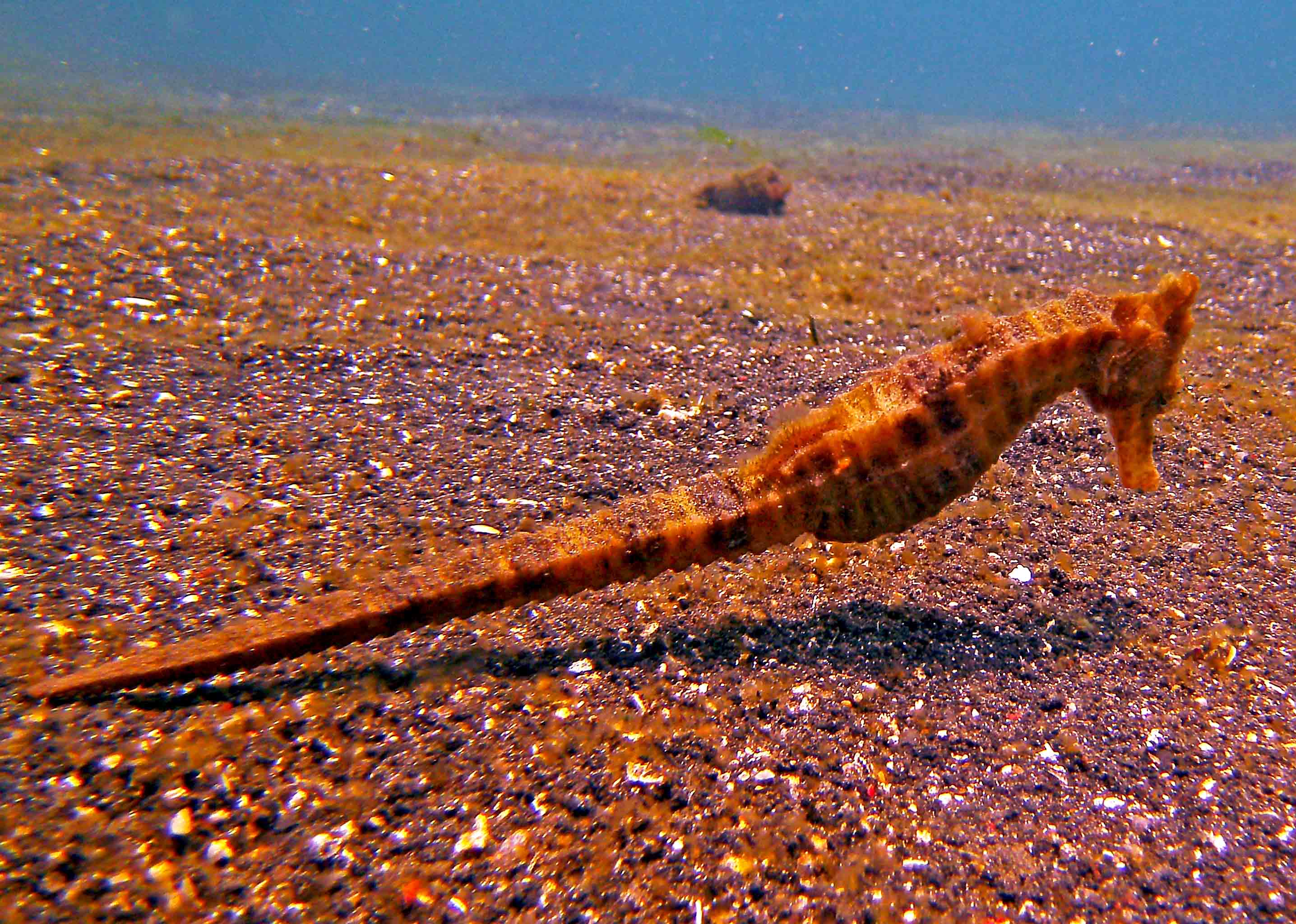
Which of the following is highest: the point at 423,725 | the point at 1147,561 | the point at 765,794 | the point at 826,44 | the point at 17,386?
the point at 826,44

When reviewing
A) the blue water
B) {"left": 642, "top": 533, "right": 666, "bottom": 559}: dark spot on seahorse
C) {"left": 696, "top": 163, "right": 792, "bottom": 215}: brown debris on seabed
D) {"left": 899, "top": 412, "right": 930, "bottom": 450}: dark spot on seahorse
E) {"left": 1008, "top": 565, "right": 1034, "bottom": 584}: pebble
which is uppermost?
the blue water

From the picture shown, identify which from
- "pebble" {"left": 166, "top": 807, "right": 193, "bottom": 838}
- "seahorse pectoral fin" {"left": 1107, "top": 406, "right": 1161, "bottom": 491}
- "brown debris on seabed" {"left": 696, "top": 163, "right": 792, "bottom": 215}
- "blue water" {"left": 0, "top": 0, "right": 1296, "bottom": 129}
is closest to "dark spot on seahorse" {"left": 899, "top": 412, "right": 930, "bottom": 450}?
"seahorse pectoral fin" {"left": 1107, "top": 406, "right": 1161, "bottom": 491}

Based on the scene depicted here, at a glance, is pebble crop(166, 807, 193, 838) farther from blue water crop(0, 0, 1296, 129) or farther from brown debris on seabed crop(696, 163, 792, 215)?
blue water crop(0, 0, 1296, 129)

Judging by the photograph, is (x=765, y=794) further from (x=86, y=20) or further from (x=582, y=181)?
(x=86, y=20)

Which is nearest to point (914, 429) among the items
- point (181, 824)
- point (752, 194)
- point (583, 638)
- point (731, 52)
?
point (583, 638)

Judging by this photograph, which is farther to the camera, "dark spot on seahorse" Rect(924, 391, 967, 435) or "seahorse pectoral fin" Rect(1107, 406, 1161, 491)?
"seahorse pectoral fin" Rect(1107, 406, 1161, 491)

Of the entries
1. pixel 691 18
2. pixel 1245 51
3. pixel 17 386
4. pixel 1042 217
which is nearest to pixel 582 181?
pixel 1042 217
